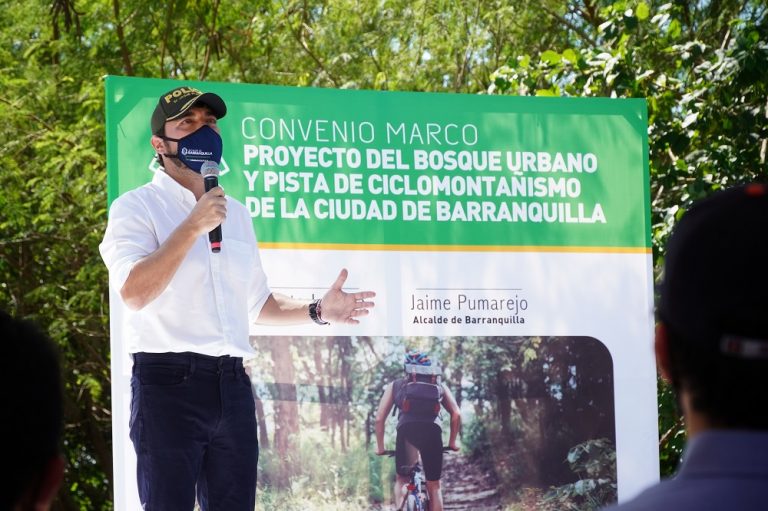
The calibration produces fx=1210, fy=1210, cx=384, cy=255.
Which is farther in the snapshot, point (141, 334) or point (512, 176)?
point (512, 176)

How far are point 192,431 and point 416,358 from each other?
3.50ft

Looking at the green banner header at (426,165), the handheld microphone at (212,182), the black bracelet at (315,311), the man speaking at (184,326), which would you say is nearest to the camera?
the man speaking at (184,326)

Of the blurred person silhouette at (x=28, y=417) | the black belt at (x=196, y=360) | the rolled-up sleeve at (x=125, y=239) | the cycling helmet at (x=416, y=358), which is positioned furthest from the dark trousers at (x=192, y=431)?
the blurred person silhouette at (x=28, y=417)

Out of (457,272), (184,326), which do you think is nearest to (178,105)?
(184,326)

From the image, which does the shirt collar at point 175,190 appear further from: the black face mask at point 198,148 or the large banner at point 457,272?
the large banner at point 457,272

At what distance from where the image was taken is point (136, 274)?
11.1ft

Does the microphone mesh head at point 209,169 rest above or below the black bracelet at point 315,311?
above

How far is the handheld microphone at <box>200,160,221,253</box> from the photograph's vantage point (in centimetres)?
352

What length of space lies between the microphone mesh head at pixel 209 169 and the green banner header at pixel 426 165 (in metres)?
0.44

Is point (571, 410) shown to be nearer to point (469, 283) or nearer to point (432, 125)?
point (469, 283)

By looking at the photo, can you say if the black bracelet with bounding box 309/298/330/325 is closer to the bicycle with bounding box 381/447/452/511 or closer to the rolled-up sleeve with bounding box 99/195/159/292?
the bicycle with bounding box 381/447/452/511

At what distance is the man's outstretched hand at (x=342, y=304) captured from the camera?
4.07m

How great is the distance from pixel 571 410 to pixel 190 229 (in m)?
1.73

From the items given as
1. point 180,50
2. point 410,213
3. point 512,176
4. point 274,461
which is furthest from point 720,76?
point 180,50
